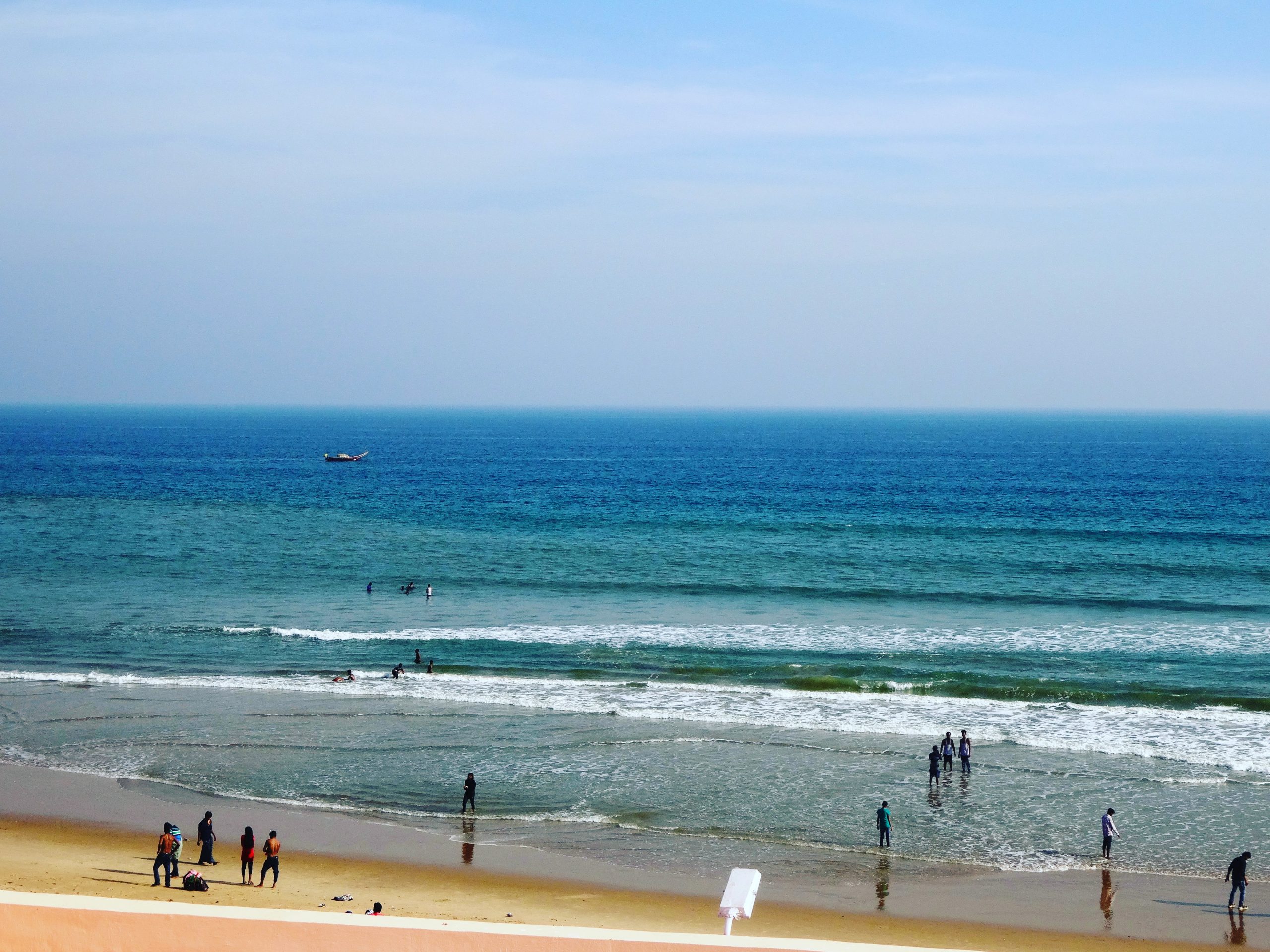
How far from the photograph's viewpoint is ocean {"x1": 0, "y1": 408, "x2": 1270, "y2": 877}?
24750 mm

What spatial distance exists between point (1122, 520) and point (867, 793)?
53330 mm

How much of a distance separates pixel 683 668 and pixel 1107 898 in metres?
18.1

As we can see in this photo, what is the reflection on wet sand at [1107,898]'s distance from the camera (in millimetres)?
19344

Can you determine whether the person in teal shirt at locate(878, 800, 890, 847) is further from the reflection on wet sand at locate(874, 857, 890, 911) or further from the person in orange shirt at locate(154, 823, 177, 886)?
the person in orange shirt at locate(154, 823, 177, 886)

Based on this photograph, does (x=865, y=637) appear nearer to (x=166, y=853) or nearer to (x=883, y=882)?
(x=883, y=882)

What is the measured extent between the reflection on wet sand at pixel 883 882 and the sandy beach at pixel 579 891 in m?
0.05

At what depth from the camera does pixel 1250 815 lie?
79.5 feet

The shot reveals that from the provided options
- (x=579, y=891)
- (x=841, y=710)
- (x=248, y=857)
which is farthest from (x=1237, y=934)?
→ (x=248, y=857)

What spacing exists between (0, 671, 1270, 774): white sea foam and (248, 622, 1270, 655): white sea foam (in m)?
5.14

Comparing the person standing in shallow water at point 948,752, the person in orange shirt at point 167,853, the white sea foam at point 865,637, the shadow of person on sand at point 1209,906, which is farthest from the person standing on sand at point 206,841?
the white sea foam at point 865,637

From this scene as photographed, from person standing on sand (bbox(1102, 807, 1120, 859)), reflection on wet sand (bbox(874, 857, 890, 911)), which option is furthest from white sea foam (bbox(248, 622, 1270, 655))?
reflection on wet sand (bbox(874, 857, 890, 911))

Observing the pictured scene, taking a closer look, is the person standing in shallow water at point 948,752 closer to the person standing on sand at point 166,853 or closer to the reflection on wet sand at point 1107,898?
the reflection on wet sand at point 1107,898

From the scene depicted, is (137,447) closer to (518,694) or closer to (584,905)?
(518,694)

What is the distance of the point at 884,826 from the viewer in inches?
888
